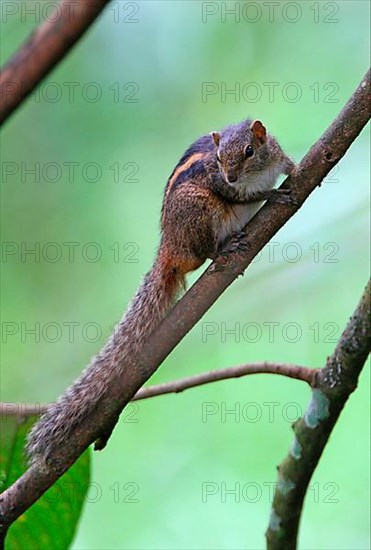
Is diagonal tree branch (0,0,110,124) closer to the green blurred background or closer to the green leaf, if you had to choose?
the green leaf

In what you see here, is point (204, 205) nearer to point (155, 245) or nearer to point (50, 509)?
point (50, 509)

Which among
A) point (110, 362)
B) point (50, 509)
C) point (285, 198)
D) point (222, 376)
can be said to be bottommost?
point (50, 509)

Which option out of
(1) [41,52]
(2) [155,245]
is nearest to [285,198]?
(1) [41,52]

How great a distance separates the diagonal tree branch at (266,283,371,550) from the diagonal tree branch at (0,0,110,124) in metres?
0.75

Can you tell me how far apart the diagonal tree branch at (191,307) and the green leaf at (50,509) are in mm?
263

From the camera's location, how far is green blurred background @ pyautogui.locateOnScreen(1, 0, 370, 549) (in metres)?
2.77

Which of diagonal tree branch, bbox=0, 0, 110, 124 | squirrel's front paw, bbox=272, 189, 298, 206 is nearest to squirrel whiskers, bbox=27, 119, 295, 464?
squirrel's front paw, bbox=272, 189, 298, 206

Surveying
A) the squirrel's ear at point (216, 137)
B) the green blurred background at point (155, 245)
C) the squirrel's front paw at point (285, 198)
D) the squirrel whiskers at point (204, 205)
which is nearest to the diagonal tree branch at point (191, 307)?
the squirrel's front paw at point (285, 198)

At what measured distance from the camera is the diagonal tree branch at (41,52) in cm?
46

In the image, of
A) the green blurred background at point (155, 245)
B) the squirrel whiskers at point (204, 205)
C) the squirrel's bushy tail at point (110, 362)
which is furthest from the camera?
the green blurred background at point (155, 245)

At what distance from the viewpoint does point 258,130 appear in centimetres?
192

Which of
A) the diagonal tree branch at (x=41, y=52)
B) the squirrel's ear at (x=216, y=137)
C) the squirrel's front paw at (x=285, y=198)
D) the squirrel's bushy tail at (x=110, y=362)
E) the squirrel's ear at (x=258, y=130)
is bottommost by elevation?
the squirrel's bushy tail at (x=110, y=362)

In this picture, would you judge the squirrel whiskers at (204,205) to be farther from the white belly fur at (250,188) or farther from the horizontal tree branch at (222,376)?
the horizontal tree branch at (222,376)

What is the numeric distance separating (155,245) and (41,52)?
241 cm
